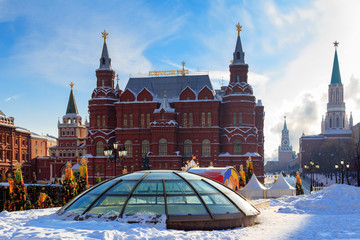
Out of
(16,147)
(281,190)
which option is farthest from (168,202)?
(16,147)

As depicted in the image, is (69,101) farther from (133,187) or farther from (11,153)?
(133,187)

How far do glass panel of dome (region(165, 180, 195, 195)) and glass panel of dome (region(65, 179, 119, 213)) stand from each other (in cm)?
140

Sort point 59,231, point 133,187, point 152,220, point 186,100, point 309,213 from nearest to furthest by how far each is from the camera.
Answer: point 59,231 < point 152,220 < point 133,187 < point 309,213 < point 186,100

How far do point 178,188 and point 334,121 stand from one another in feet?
328

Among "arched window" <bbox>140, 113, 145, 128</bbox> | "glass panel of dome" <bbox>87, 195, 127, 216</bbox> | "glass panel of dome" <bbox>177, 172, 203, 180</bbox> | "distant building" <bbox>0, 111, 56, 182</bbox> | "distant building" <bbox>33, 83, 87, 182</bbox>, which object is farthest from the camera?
"distant building" <bbox>33, 83, 87, 182</bbox>

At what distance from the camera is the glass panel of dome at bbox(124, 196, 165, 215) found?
339 inches

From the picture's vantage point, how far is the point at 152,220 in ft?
27.6

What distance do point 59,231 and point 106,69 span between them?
139 feet

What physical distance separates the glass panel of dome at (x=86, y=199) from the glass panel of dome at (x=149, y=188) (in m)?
0.85

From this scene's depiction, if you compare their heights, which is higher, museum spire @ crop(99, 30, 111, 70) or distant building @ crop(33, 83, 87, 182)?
museum spire @ crop(99, 30, 111, 70)

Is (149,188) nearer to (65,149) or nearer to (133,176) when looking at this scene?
(133,176)

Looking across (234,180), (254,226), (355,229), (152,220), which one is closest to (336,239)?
(355,229)

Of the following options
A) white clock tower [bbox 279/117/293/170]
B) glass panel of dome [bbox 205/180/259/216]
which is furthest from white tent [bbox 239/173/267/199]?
white clock tower [bbox 279/117/293/170]

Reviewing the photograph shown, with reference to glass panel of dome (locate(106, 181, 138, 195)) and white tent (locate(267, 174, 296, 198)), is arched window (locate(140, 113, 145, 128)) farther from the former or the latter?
glass panel of dome (locate(106, 181, 138, 195))
